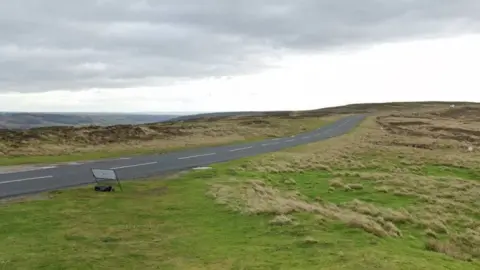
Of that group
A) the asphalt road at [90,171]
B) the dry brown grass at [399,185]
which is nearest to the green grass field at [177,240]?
the dry brown grass at [399,185]

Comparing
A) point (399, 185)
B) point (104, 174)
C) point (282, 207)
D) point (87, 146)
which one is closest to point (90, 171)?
point (104, 174)

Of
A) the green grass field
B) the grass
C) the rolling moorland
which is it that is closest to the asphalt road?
the rolling moorland

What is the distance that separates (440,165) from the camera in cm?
3959

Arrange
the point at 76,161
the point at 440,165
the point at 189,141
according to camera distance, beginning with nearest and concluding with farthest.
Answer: the point at 76,161 < the point at 440,165 < the point at 189,141

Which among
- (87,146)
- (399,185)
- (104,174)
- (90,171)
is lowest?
(399,185)

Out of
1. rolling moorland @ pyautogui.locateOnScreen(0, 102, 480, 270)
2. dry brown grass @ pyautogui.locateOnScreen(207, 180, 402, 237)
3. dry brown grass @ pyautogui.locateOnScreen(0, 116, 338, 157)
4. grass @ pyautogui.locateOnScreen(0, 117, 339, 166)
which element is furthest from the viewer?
dry brown grass @ pyautogui.locateOnScreen(0, 116, 338, 157)

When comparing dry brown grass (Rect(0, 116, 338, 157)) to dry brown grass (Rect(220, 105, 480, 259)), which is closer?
dry brown grass (Rect(220, 105, 480, 259))

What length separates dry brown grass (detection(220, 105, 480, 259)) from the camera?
16531 millimetres

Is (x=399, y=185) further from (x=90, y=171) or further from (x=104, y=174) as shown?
(x=90, y=171)

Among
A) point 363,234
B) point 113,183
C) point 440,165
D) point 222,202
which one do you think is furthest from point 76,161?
point 440,165

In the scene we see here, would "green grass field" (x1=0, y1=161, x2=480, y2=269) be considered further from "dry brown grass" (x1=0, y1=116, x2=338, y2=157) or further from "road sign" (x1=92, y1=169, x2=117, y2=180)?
"dry brown grass" (x1=0, y1=116, x2=338, y2=157)

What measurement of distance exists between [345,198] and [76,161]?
18703 millimetres

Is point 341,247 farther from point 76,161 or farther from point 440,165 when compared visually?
point 440,165

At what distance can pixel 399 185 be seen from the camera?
91.0ft
